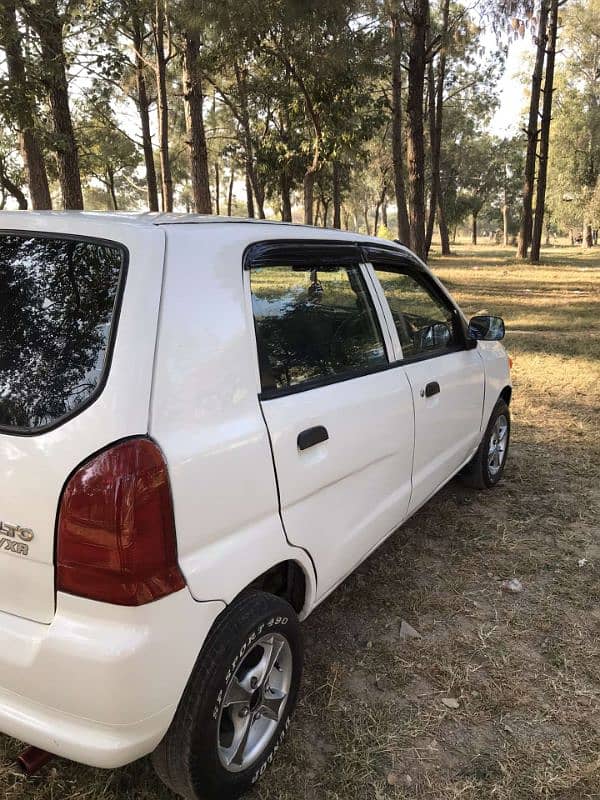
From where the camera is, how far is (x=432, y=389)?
307 centimetres

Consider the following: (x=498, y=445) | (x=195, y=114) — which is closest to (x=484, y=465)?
(x=498, y=445)

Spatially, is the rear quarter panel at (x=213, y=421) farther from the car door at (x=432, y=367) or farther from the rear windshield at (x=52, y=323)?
the car door at (x=432, y=367)

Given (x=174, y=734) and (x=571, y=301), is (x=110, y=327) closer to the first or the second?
(x=174, y=734)

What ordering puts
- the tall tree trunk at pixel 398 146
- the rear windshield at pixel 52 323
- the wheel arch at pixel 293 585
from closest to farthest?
1. the rear windshield at pixel 52 323
2. the wheel arch at pixel 293 585
3. the tall tree trunk at pixel 398 146

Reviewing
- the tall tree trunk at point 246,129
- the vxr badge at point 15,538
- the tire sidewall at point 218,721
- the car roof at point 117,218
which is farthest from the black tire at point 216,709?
the tall tree trunk at point 246,129

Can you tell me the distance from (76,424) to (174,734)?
938 mm

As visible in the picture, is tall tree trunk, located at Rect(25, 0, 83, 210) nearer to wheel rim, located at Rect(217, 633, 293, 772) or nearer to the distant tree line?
the distant tree line

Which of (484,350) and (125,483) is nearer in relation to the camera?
(125,483)

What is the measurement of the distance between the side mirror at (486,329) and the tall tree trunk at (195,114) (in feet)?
26.6

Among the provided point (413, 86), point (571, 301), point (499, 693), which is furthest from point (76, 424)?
point (571, 301)

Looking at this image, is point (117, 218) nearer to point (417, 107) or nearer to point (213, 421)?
point (213, 421)

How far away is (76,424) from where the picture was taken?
1.53 metres

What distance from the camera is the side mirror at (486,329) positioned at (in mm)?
3831

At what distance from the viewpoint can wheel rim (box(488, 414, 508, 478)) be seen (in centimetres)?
435
